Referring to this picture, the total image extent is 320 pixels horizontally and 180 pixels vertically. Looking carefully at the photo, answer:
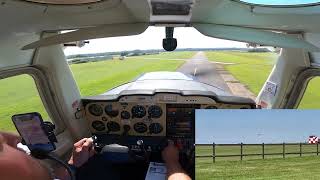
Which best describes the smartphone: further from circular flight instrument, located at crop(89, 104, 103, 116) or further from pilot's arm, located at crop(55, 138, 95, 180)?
circular flight instrument, located at crop(89, 104, 103, 116)

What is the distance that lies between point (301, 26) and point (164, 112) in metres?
1.74

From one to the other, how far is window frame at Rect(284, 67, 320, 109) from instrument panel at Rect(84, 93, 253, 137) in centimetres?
90

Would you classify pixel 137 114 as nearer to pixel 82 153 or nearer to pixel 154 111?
pixel 154 111

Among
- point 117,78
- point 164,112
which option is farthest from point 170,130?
point 117,78

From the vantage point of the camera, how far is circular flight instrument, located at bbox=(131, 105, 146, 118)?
4.25 m

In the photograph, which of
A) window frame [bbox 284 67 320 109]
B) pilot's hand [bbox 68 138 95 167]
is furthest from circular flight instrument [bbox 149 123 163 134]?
pilot's hand [bbox 68 138 95 167]

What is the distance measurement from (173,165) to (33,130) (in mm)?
868

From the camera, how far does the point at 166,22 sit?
2588 millimetres

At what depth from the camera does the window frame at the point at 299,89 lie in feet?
11.7

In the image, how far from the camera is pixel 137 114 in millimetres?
4289

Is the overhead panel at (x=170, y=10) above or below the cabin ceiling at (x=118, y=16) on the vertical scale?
below

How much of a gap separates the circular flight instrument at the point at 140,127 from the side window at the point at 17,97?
93cm

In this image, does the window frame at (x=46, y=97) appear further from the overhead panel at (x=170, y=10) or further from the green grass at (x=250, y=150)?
the green grass at (x=250, y=150)

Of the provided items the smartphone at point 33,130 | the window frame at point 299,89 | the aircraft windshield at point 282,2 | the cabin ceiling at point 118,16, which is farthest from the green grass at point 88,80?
the window frame at point 299,89
